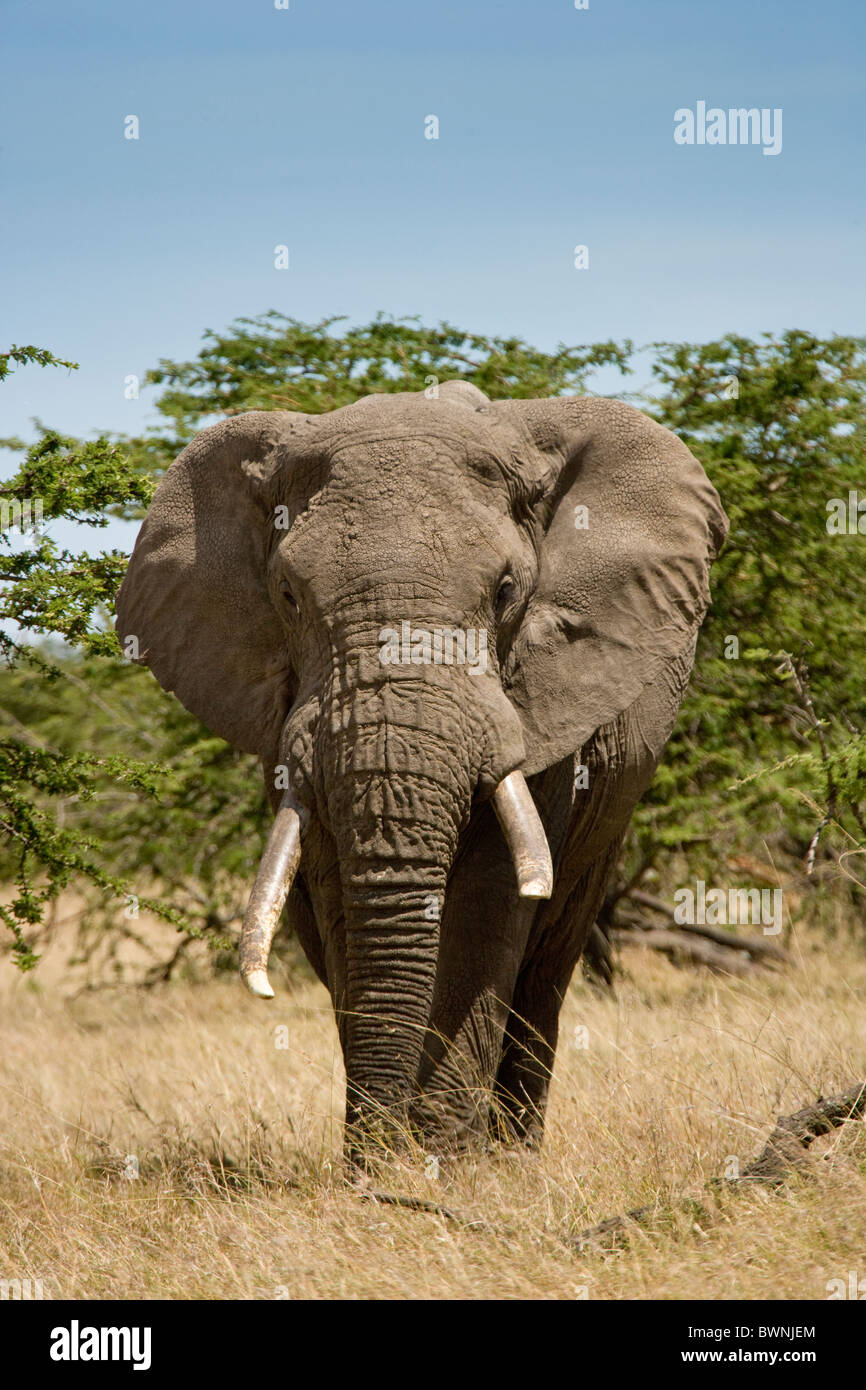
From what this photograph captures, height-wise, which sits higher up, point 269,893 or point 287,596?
point 287,596

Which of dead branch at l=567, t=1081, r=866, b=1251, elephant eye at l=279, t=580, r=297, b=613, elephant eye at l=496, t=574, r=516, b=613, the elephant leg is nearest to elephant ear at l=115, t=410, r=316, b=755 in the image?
elephant eye at l=279, t=580, r=297, b=613

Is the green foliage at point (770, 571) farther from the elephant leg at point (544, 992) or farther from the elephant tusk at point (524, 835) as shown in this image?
the elephant tusk at point (524, 835)

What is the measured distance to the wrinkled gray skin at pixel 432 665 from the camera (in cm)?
536

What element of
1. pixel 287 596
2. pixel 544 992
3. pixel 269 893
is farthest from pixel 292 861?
pixel 544 992

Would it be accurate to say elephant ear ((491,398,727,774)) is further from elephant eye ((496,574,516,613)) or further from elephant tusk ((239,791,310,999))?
elephant tusk ((239,791,310,999))

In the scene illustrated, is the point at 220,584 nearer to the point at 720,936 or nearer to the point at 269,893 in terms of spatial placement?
the point at 269,893

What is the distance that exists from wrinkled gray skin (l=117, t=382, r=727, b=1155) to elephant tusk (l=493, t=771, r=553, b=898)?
0.27ft

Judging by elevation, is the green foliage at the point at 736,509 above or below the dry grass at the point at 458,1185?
above

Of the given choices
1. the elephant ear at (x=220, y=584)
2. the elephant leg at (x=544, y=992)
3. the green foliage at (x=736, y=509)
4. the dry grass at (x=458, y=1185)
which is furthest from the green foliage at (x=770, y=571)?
the elephant ear at (x=220, y=584)

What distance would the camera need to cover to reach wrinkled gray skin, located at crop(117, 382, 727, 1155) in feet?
17.6

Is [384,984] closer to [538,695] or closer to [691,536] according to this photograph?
[538,695]

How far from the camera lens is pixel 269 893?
522cm

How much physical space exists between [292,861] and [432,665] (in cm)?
85

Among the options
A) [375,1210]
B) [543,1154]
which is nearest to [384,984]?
[375,1210]
